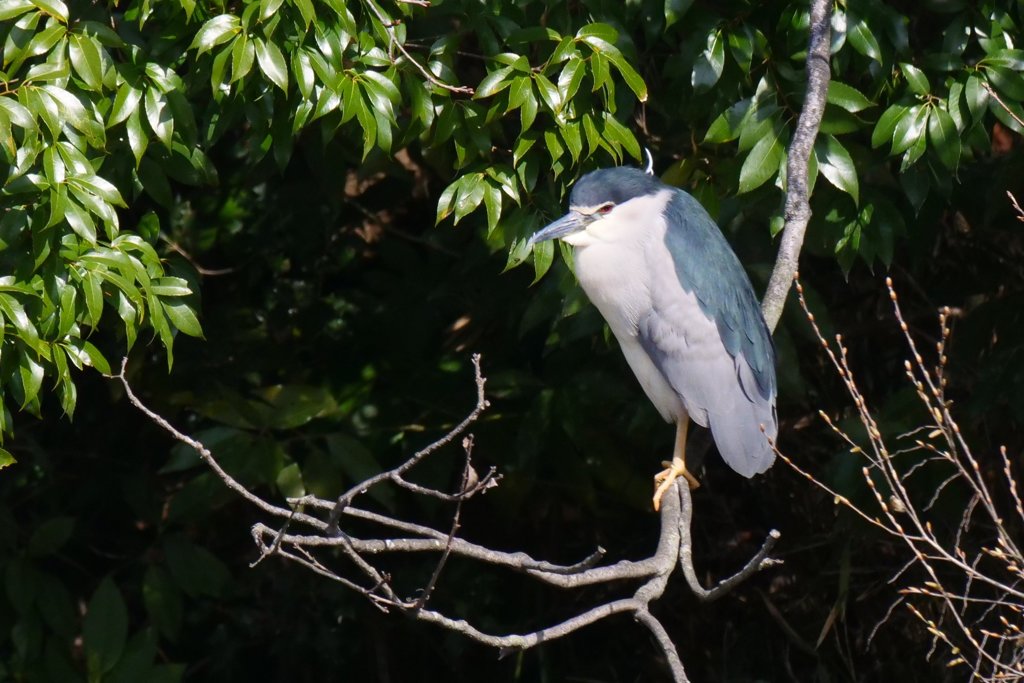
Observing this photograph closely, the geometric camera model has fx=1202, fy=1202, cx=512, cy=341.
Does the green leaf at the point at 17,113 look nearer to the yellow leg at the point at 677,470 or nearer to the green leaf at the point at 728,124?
the green leaf at the point at 728,124

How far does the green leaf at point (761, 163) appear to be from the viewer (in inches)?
87.2

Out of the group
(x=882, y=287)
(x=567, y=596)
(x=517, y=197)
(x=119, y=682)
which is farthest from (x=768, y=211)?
(x=119, y=682)

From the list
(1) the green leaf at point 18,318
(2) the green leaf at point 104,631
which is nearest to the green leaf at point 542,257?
(1) the green leaf at point 18,318

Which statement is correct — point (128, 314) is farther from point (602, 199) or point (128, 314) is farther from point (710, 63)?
point (710, 63)

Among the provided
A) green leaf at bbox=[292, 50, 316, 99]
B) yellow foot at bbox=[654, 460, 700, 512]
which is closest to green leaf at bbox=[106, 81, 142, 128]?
green leaf at bbox=[292, 50, 316, 99]

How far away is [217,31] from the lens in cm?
192

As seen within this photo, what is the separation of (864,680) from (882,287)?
3.61ft

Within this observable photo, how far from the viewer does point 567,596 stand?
142 inches

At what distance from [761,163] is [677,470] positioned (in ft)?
2.06

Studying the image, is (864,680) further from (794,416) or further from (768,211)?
(768,211)

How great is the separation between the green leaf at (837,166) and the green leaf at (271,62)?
99cm

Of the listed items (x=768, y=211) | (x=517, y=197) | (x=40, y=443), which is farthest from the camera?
(x=40, y=443)

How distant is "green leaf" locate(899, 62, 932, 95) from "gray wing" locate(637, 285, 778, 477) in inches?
22.4

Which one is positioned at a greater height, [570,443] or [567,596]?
[570,443]
